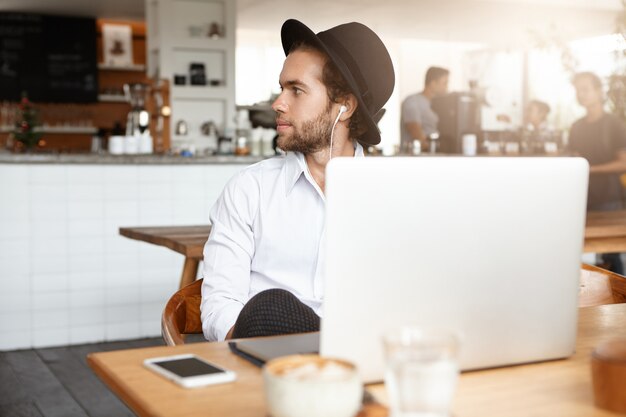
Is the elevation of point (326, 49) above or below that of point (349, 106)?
above

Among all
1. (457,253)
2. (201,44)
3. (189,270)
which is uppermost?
(201,44)

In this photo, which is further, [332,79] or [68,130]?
[68,130]

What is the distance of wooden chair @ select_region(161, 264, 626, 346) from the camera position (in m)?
1.60

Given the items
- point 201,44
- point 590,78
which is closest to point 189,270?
point 590,78

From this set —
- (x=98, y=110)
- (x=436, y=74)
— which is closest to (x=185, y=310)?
(x=436, y=74)

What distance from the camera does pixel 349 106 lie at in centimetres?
203

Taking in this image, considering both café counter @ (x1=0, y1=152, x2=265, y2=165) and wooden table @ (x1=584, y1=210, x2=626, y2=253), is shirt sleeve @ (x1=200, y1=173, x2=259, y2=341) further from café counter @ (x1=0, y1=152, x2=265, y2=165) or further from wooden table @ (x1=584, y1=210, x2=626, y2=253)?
café counter @ (x1=0, y1=152, x2=265, y2=165)

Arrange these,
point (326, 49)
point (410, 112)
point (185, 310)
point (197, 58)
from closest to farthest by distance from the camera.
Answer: point (185, 310)
point (326, 49)
point (410, 112)
point (197, 58)

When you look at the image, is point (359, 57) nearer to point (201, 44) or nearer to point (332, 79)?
point (332, 79)

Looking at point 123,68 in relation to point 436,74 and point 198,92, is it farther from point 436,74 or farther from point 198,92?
point 436,74

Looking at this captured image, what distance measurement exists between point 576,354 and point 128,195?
3.68 m

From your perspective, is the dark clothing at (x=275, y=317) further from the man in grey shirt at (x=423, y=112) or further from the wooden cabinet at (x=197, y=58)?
the wooden cabinet at (x=197, y=58)

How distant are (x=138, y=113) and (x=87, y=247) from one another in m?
1.05

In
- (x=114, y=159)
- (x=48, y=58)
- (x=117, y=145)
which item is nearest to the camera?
(x=114, y=159)
